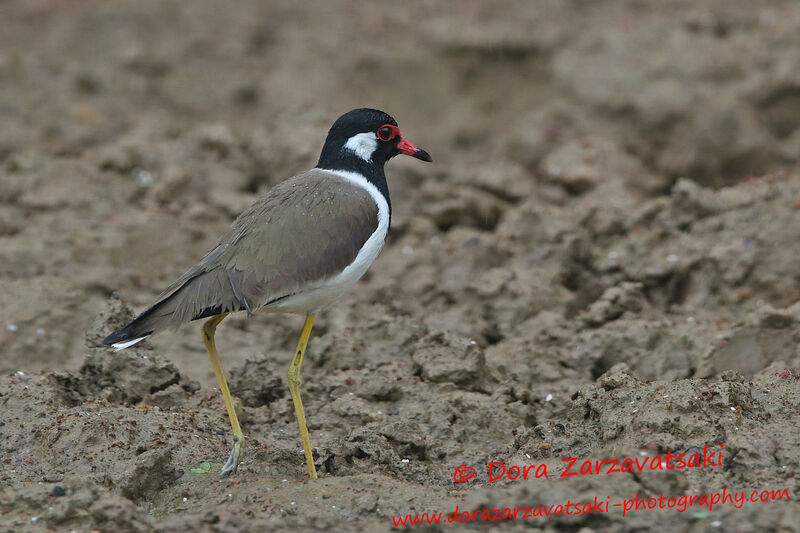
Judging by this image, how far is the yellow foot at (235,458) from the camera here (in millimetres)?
5797

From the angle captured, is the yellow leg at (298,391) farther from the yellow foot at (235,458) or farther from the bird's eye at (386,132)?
the bird's eye at (386,132)

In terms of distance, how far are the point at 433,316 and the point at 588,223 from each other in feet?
5.71

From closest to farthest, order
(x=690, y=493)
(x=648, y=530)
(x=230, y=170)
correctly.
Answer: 1. (x=648, y=530)
2. (x=690, y=493)
3. (x=230, y=170)

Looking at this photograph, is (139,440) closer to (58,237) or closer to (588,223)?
(58,237)

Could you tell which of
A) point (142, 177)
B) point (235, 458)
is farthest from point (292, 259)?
point (142, 177)

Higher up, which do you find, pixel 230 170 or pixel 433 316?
pixel 230 170

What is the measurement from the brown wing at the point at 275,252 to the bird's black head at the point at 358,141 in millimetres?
207

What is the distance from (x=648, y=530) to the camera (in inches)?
183

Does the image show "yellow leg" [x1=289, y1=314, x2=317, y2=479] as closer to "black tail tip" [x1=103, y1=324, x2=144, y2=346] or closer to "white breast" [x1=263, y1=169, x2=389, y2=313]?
"white breast" [x1=263, y1=169, x2=389, y2=313]

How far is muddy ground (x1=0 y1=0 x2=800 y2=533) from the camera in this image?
18.3 ft

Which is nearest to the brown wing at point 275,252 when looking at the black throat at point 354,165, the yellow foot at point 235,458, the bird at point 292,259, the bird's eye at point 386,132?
the bird at point 292,259

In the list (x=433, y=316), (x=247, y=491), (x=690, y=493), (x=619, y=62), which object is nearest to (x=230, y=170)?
(x=433, y=316)

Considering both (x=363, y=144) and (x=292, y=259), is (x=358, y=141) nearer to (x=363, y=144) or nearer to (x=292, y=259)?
(x=363, y=144)

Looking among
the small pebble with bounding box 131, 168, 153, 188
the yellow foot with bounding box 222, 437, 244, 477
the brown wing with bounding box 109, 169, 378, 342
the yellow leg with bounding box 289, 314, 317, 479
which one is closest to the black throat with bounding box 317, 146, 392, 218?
the brown wing with bounding box 109, 169, 378, 342
